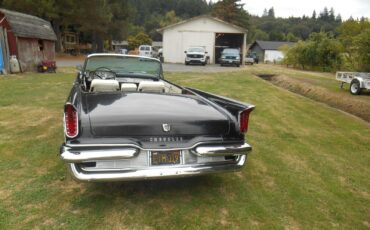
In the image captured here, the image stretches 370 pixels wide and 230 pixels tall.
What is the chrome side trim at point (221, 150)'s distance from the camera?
3.25m

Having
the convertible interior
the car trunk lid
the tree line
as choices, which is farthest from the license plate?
the tree line

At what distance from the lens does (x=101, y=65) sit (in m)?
5.50

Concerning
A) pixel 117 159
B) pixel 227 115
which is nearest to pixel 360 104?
pixel 227 115

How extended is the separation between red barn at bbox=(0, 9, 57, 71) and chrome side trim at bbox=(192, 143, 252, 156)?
1541cm

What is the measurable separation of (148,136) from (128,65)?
2956mm

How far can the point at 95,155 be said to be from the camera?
294 cm

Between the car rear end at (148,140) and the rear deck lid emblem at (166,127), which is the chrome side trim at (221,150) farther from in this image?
the rear deck lid emblem at (166,127)

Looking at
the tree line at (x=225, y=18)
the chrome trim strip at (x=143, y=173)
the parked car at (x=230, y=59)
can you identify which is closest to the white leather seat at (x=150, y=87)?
the chrome trim strip at (x=143, y=173)

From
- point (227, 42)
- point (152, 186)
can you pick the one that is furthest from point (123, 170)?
point (227, 42)

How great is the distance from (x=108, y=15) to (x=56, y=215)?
110 ft

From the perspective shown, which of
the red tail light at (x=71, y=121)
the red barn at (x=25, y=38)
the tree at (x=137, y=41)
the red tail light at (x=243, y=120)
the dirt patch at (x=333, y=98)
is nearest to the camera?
the red tail light at (x=71, y=121)

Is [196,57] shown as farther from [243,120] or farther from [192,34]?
[243,120]

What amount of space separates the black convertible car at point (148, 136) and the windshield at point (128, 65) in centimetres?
179

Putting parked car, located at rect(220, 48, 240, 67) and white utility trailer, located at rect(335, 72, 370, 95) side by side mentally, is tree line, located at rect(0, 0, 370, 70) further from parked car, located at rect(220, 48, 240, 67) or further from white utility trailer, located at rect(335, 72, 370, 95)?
parked car, located at rect(220, 48, 240, 67)
